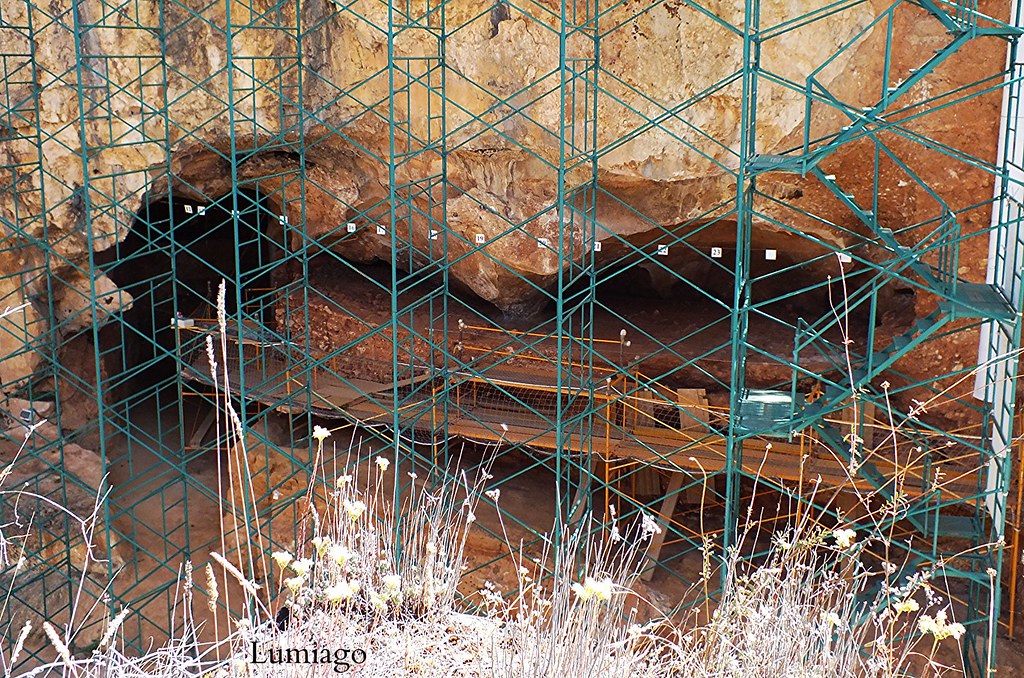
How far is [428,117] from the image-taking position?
6.69 meters

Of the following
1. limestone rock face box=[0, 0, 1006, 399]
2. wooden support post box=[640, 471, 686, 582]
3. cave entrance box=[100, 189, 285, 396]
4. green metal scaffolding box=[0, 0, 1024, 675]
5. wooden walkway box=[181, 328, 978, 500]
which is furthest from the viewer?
cave entrance box=[100, 189, 285, 396]

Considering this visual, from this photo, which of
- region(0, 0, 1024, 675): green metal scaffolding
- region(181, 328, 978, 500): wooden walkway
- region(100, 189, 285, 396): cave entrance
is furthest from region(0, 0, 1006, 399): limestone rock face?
region(100, 189, 285, 396): cave entrance

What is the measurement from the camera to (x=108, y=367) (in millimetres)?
10242

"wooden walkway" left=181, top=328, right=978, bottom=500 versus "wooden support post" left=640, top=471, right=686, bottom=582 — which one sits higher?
"wooden walkway" left=181, top=328, right=978, bottom=500

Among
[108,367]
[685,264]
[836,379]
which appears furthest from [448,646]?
[108,367]

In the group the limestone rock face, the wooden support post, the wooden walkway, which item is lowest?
the wooden support post

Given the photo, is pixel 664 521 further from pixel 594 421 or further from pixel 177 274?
pixel 177 274

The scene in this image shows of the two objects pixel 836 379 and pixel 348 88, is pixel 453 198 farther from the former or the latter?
pixel 836 379

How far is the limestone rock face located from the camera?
6.92 metres

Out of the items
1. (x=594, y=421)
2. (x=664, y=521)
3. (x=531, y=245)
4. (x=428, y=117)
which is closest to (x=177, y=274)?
(x=531, y=245)

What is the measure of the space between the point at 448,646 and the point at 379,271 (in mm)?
7226

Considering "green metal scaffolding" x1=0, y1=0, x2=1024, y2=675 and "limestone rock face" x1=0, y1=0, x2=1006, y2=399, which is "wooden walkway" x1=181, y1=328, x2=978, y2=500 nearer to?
"green metal scaffolding" x1=0, y1=0, x2=1024, y2=675

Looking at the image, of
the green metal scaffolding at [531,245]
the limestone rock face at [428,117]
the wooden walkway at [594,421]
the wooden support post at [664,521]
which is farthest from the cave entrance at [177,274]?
the wooden support post at [664,521]

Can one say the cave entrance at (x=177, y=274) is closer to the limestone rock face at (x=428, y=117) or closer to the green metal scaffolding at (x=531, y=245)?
the green metal scaffolding at (x=531, y=245)
